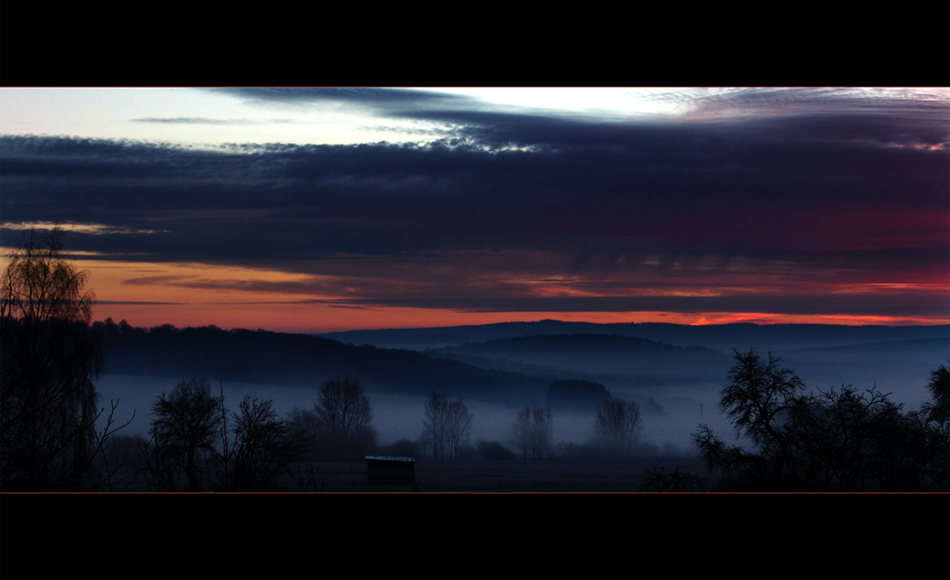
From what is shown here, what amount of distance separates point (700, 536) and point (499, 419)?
286 ft

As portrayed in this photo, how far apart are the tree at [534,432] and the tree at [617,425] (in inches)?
229

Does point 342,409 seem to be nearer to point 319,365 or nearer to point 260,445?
point 319,365

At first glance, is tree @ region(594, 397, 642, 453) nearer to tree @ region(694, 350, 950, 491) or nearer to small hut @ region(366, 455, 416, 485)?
small hut @ region(366, 455, 416, 485)

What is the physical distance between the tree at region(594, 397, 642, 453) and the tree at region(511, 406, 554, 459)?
582 centimetres

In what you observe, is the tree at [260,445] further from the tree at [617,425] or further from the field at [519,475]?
the tree at [617,425]

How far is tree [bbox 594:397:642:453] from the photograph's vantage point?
75.2 metres

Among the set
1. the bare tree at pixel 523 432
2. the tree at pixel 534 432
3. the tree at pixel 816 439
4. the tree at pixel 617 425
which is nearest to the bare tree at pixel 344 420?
the bare tree at pixel 523 432

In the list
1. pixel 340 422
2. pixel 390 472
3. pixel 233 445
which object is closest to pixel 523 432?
pixel 340 422

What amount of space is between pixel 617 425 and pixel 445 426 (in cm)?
2109

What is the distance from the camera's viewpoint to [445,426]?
7219 cm

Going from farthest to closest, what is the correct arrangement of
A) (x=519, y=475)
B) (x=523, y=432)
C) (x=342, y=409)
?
(x=523, y=432) < (x=342, y=409) < (x=519, y=475)

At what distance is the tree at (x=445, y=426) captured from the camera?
225 ft
